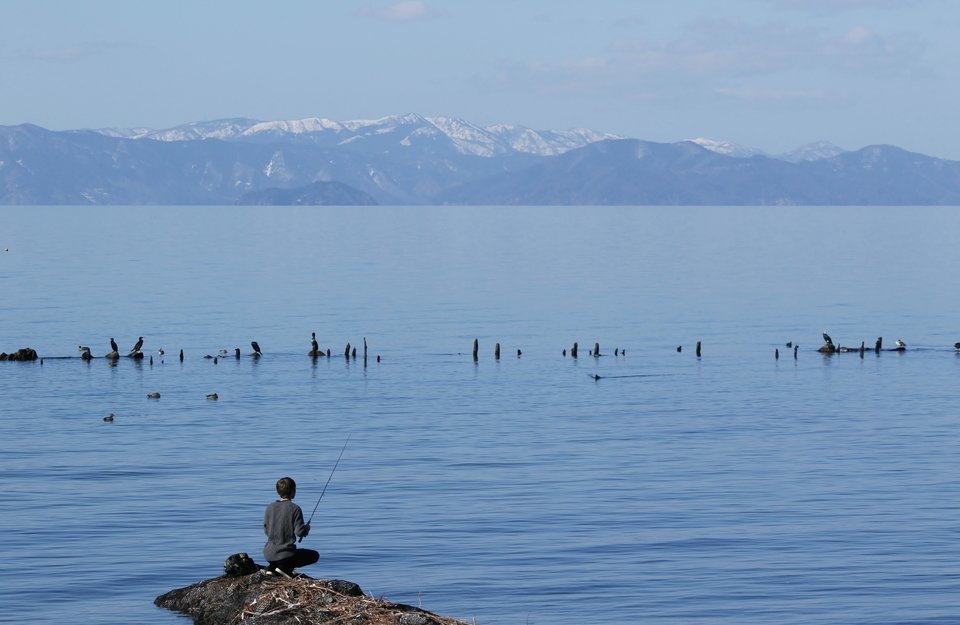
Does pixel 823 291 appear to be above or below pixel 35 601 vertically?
above

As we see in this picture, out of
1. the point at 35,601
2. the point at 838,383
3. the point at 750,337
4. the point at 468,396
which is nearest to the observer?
the point at 35,601

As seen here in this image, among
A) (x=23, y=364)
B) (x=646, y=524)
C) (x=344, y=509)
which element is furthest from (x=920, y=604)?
(x=23, y=364)

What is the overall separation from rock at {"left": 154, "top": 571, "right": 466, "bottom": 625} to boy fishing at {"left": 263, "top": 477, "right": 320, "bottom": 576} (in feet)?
1.09

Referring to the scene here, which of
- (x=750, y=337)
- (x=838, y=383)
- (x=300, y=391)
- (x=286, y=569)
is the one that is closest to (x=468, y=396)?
(x=300, y=391)

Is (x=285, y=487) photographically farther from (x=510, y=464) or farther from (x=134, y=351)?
(x=134, y=351)

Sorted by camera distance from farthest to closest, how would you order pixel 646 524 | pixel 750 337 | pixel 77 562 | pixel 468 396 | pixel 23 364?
pixel 750 337
pixel 23 364
pixel 468 396
pixel 646 524
pixel 77 562

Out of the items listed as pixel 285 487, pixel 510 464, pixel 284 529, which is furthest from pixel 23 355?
pixel 285 487

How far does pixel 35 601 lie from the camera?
3014cm

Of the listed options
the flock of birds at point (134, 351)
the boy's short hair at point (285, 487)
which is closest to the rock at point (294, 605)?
the boy's short hair at point (285, 487)

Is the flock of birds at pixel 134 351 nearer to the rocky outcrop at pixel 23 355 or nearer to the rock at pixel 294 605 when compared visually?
the rocky outcrop at pixel 23 355

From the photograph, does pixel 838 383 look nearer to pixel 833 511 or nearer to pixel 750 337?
pixel 750 337

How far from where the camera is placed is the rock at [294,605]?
73.8 ft

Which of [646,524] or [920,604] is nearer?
[920,604]

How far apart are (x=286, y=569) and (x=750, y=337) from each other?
75.7 metres
